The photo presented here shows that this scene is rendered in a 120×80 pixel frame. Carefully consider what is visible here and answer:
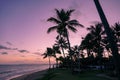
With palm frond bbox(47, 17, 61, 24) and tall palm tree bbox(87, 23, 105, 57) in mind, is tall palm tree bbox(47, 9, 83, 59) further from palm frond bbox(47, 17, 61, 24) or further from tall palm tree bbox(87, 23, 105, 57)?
tall palm tree bbox(87, 23, 105, 57)

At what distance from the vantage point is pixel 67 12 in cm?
3309

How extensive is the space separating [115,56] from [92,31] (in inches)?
1369

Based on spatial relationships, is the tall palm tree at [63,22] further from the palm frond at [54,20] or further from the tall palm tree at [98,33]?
the tall palm tree at [98,33]

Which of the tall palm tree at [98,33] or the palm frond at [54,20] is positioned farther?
the tall palm tree at [98,33]

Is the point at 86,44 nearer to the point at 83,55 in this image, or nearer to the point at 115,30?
the point at 115,30

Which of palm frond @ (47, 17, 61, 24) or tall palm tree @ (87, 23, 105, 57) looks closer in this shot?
palm frond @ (47, 17, 61, 24)

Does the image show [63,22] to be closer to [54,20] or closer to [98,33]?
[54,20]

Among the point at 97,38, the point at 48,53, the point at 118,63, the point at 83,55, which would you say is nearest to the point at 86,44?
the point at 97,38

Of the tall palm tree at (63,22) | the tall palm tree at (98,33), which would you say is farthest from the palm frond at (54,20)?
the tall palm tree at (98,33)

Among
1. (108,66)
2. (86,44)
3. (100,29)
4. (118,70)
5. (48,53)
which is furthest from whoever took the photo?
(48,53)

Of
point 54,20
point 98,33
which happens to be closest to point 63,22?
point 54,20

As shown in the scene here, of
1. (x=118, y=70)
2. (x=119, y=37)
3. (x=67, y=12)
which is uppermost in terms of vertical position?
(x=67, y=12)

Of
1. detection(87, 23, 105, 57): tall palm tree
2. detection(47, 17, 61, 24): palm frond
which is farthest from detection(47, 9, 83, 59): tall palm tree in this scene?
detection(87, 23, 105, 57): tall palm tree

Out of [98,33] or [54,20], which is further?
[98,33]
